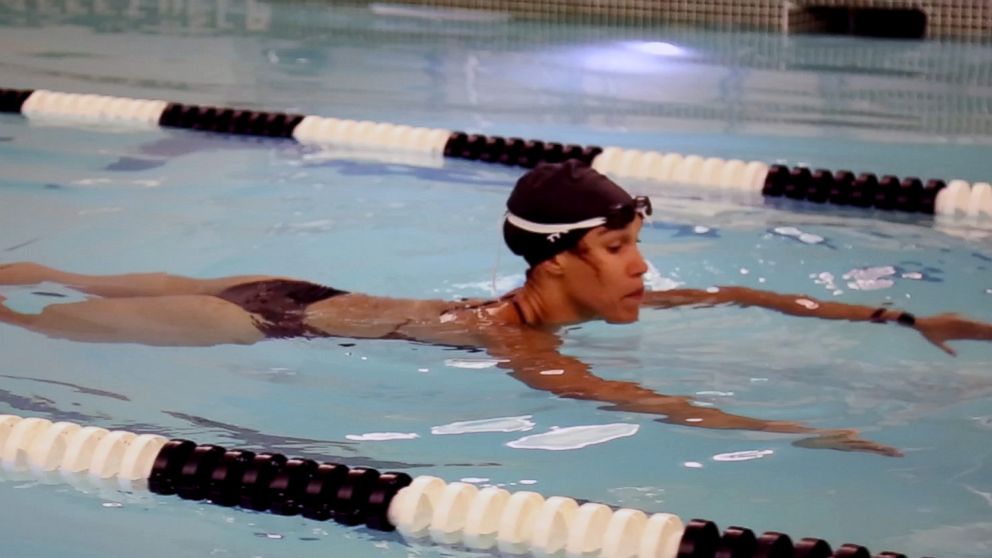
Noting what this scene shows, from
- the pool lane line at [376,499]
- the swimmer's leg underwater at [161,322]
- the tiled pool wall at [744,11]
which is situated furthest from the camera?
the tiled pool wall at [744,11]

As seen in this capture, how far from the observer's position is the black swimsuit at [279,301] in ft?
12.1

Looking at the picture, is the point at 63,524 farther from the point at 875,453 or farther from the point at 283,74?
the point at 283,74

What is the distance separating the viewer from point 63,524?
2.87 meters

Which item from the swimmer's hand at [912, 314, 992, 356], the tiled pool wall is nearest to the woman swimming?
the swimmer's hand at [912, 314, 992, 356]

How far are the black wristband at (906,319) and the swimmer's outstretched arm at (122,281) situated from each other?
152cm

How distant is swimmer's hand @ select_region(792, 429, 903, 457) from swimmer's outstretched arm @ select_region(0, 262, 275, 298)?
139 cm

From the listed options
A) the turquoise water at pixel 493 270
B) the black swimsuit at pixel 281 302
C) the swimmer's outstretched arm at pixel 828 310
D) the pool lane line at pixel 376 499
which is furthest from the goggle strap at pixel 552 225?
the pool lane line at pixel 376 499

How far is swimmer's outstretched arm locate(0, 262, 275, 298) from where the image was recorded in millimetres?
3863

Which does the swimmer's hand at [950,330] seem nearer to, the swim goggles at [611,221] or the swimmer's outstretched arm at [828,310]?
the swimmer's outstretched arm at [828,310]

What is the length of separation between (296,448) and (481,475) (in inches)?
15.4

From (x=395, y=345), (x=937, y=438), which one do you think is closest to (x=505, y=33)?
(x=395, y=345)

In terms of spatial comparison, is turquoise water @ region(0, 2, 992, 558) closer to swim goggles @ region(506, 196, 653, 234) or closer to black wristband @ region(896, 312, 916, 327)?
black wristband @ region(896, 312, 916, 327)

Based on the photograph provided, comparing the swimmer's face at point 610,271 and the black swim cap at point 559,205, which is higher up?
the black swim cap at point 559,205

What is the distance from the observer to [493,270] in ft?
15.1
